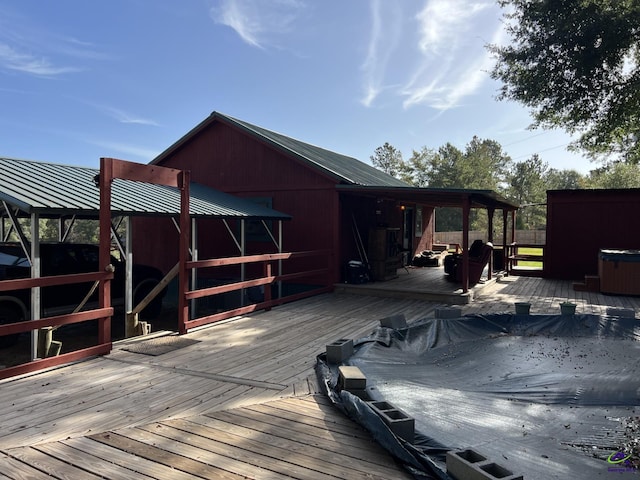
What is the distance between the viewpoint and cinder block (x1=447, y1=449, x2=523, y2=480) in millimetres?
2027

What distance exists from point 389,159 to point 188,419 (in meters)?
44.6

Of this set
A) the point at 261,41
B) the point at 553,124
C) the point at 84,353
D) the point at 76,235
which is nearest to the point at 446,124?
the point at 553,124

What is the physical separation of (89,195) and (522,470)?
6165mm

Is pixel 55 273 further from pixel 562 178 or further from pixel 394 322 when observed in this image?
pixel 562 178

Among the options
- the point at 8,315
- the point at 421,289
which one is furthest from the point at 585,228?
the point at 8,315

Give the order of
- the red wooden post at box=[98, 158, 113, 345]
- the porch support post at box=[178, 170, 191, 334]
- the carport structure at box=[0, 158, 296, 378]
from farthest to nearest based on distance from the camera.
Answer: the porch support post at box=[178, 170, 191, 334] → the red wooden post at box=[98, 158, 113, 345] → the carport structure at box=[0, 158, 296, 378]

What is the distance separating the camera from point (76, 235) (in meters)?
38.9

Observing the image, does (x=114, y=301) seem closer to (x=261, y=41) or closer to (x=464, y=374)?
(x=464, y=374)

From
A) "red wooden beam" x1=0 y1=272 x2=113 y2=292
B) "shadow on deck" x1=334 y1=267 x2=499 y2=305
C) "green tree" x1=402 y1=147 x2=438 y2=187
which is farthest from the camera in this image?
"green tree" x1=402 y1=147 x2=438 y2=187

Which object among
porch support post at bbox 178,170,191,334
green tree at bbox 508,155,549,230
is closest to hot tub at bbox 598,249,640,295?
porch support post at bbox 178,170,191,334

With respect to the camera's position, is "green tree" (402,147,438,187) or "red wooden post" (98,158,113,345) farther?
"green tree" (402,147,438,187)

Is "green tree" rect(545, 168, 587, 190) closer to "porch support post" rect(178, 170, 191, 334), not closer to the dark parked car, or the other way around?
the dark parked car

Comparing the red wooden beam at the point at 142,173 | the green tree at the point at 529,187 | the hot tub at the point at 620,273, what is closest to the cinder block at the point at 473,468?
the red wooden beam at the point at 142,173

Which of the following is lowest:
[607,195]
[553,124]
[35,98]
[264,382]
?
[264,382]
